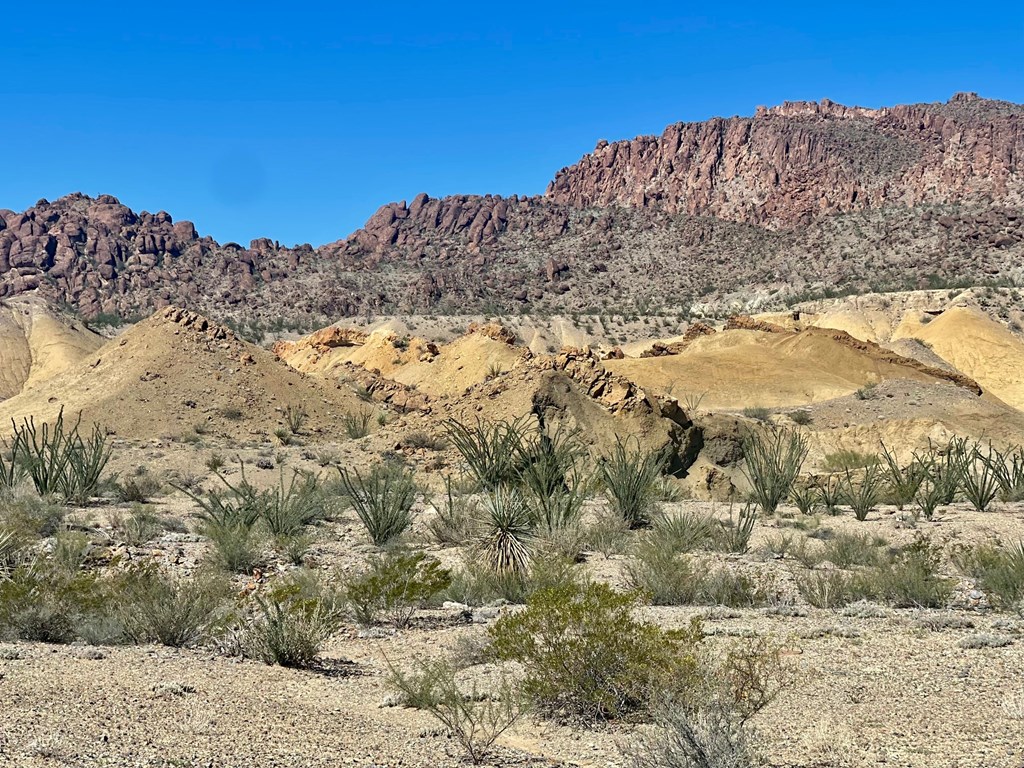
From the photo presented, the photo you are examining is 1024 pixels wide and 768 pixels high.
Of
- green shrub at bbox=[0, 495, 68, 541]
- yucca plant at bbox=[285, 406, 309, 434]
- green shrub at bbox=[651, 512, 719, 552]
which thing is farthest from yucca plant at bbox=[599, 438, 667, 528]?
yucca plant at bbox=[285, 406, 309, 434]


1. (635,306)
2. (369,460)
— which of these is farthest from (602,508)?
(635,306)

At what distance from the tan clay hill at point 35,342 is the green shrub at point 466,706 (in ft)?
201

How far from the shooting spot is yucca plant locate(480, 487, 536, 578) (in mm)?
12125

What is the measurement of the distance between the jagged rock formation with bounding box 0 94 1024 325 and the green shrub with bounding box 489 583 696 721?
273ft

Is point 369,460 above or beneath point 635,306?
beneath

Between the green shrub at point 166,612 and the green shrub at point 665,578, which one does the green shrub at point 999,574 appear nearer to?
the green shrub at point 665,578

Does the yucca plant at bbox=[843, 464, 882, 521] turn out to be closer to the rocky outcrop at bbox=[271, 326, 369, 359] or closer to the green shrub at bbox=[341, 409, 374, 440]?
the green shrub at bbox=[341, 409, 374, 440]

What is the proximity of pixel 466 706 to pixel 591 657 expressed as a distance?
97 centimetres

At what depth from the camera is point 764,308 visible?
90.1 meters

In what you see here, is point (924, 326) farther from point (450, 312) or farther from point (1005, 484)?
point (1005, 484)

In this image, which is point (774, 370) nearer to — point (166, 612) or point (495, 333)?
point (495, 333)

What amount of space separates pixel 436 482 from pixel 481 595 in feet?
34.2

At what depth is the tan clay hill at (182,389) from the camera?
2948cm

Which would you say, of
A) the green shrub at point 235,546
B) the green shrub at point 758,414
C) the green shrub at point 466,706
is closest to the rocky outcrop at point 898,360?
the green shrub at point 758,414
